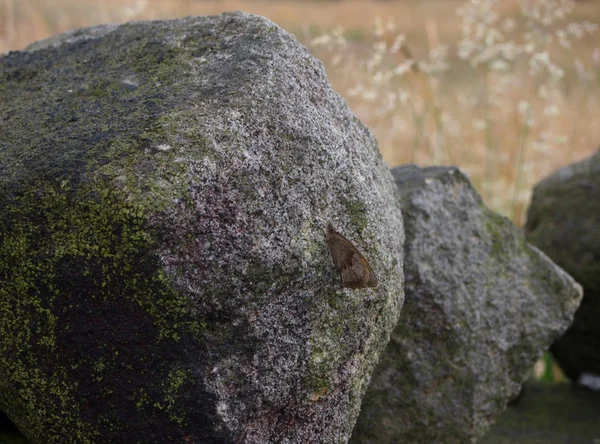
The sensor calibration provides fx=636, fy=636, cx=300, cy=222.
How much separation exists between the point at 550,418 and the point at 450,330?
1129 millimetres

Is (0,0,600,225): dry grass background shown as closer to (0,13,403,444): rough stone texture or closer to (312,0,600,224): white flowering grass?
(312,0,600,224): white flowering grass

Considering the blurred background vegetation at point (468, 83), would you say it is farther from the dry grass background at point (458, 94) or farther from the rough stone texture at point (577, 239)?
the rough stone texture at point (577, 239)

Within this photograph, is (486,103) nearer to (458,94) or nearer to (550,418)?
(458,94)

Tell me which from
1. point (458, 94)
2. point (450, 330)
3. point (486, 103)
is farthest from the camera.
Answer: point (458, 94)

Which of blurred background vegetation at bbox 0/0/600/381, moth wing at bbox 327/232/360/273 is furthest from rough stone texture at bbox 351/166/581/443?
blurred background vegetation at bbox 0/0/600/381

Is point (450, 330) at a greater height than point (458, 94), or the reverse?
point (458, 94)

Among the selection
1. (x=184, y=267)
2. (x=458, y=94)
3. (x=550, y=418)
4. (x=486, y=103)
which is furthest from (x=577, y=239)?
(x=458, y=94)

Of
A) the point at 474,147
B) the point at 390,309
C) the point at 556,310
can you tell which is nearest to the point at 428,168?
the point at 556,310

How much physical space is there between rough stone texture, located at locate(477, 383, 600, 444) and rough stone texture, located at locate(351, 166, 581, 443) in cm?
53

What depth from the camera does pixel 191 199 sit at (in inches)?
49.0

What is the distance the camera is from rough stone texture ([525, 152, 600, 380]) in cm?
286

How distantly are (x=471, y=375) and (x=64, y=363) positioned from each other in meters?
1.30

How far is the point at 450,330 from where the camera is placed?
2.03 metres

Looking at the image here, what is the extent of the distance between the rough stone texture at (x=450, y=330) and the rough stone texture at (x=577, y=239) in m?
0.72
